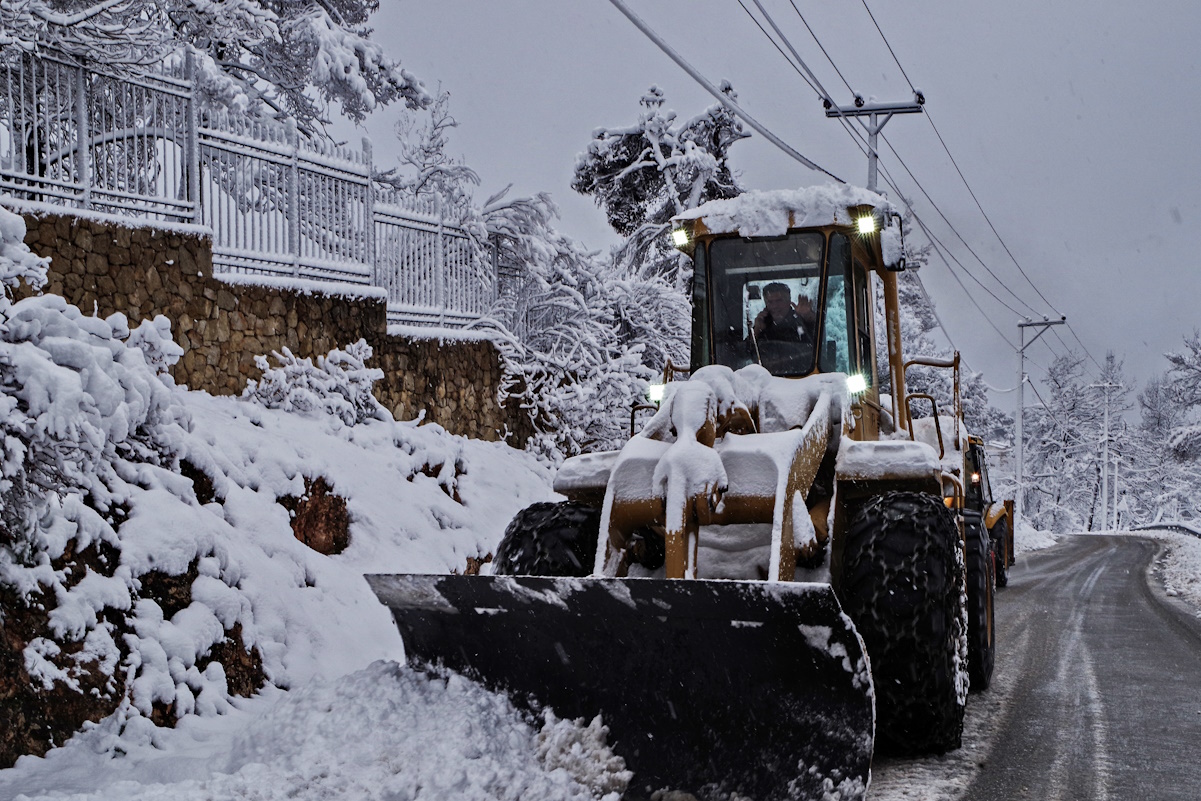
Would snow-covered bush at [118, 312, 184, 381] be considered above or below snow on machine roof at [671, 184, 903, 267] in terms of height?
below

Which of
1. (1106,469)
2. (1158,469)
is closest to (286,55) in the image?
(1106,469)

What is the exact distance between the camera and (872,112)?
19641 millimetres

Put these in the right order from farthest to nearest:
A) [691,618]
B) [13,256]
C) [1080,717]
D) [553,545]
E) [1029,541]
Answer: [1029,541], [1080,717], [553,545], [13,256], [691,618]

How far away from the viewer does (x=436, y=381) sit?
1114cm

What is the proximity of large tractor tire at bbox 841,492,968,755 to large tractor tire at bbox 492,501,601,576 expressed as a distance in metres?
1.35

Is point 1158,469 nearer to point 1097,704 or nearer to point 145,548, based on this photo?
point 1097,704

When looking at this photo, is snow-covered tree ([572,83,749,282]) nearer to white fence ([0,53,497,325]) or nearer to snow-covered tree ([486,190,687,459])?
snow-covered tree ([486,190,687,459])

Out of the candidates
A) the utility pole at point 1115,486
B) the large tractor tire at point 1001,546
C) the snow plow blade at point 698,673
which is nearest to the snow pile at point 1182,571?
the large tractor tire at point 1001,546

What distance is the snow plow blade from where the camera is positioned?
3.59 m

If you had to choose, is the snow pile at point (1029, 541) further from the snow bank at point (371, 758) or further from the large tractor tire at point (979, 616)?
the snow bank at point (371, 758)

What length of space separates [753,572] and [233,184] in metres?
6.78

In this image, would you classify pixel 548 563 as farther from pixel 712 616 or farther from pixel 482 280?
pixel 482 280

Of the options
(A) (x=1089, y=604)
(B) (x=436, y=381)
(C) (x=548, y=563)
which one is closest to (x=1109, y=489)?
(A) (x=1089, y=604)

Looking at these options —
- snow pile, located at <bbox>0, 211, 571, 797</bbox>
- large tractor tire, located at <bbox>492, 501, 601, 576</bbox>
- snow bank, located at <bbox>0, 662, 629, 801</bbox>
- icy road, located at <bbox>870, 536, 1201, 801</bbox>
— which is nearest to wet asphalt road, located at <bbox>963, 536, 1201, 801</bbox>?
icy road, located at <bbox>870, 536, 1201, 801</bbox>
